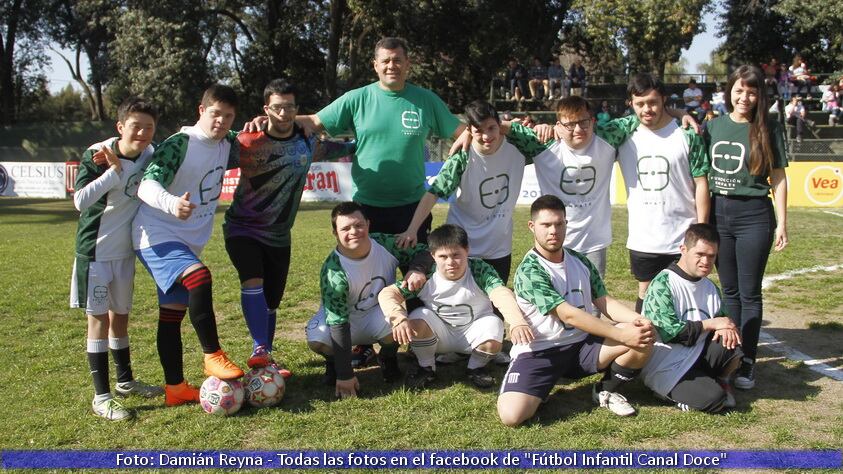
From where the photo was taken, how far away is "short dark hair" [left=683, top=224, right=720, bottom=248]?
4.56 meters

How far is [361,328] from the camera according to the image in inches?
197

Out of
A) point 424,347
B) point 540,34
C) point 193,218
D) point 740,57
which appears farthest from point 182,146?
point 740,57

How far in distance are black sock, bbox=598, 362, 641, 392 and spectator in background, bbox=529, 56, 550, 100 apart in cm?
2373

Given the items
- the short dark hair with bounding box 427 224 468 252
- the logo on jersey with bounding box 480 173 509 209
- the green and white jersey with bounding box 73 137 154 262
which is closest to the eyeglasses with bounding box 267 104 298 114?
the green and white jersey with bounding box 73 137 154 262

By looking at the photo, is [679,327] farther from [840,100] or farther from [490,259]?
[840,100]

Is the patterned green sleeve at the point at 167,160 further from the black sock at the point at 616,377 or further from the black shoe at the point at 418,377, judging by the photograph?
the black sock at the point at 616,377

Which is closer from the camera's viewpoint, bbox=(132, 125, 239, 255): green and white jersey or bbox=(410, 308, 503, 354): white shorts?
bbox=(132, 125, 239, 255): green and white jersey

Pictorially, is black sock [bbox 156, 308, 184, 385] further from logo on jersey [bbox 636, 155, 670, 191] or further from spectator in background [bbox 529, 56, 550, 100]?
spectator in background [bbox 529, 56, 550, 100]

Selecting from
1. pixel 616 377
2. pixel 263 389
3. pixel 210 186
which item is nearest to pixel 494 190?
pixel 616 377

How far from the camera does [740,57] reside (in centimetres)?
3356

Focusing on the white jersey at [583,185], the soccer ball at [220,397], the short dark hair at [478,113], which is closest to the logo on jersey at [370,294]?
the soccer ball at [220,397]

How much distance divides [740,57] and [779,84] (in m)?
9.99

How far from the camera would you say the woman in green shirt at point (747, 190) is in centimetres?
473

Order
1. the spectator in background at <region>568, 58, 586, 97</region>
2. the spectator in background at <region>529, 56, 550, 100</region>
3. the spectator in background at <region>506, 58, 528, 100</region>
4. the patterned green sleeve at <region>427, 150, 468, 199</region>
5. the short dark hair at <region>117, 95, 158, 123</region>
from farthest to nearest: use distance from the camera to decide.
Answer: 1. the spectator in background at <region>506, 58, 528, 100</region>
2. the spectator in background at <region>529, 56, 550, 100</region>
3. the spectator in background at <region>568, 58, 586, 97</region>
4. the patterned green sleeve at <region>427, 150, 468, 199</region>
5. the short dark hair at <region>117, 95, 158, 123</region>
